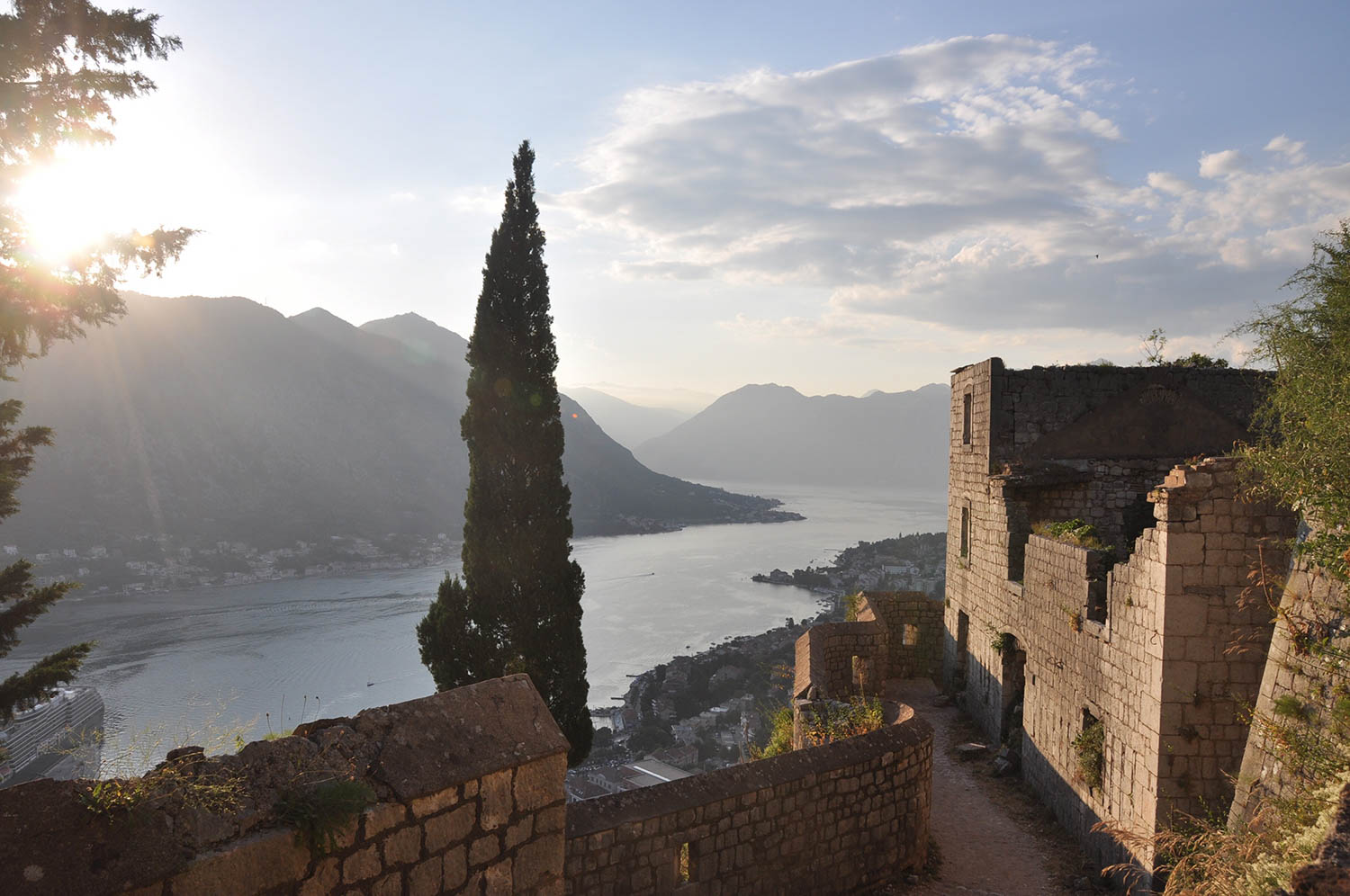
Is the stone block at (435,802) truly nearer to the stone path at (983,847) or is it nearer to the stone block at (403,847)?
the stone block at (403,847)

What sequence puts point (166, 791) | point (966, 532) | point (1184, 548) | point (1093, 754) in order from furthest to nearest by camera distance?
point (966, 532), point (1093, 754), point (1184, 548), point (166, 791)

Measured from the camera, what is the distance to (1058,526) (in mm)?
10430

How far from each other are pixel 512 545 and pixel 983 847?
1041 cm

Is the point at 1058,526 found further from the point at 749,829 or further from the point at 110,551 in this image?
the point at 110,551

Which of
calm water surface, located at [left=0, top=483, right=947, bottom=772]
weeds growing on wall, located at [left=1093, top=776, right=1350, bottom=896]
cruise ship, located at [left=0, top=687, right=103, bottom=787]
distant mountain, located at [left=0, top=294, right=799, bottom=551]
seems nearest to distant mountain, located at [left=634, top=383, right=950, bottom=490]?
distant mountain, located at [left=0, top=294, right=799, bottom=551]

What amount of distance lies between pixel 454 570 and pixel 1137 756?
64721 mm

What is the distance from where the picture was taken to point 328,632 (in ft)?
145

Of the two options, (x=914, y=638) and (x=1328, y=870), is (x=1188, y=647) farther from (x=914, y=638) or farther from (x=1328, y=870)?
(x=914, y=638)

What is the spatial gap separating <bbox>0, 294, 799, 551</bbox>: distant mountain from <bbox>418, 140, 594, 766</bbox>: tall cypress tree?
47.1 meters

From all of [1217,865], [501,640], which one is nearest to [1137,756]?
[1217,865]

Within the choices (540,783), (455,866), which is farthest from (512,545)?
(455,866)

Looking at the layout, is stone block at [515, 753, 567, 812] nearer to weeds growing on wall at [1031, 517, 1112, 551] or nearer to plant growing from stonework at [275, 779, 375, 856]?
plant growing from stonework at [275, 779, 375, 856]

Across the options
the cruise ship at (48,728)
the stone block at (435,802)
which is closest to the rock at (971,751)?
the stone block at (435,802)

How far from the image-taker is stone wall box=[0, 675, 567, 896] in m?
2.12
